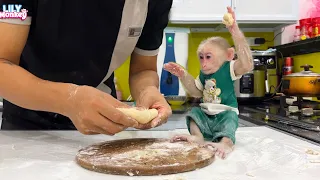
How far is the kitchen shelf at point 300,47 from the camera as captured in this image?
1.94 m

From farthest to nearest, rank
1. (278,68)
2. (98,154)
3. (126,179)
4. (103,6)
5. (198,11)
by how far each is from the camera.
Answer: (278,68) → (198,11) → (103,6) → (98,154) → (126,179)

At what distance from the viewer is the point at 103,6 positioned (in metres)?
0.96

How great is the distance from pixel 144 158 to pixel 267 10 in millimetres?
1779

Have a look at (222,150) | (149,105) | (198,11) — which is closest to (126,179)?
(222,150)

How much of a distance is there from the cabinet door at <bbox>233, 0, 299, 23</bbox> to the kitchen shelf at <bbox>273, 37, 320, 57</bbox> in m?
0.17

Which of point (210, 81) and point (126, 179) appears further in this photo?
point (210, 81)

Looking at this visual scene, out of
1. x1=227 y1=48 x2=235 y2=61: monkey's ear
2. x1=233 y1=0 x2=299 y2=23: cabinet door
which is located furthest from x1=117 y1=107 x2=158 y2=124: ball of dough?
x1=233 y1=0 x2=299 y2=23: cabinet door

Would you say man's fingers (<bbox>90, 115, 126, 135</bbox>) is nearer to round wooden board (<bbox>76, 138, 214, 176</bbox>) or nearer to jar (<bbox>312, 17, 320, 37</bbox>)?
round wooden board (<bbox>76, 138, 214, 176</bbox>)

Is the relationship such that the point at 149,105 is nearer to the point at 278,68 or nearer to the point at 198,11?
the point at 198,11

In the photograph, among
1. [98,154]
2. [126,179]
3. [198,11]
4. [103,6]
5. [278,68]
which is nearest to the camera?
[126,179]

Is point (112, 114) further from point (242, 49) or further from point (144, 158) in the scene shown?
point (242, 49)

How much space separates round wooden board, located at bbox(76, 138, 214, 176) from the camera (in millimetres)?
659

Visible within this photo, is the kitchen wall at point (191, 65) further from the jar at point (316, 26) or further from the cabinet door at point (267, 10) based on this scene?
the jar at point (316, 26)

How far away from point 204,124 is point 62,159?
0.39 meters
